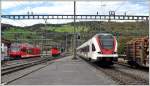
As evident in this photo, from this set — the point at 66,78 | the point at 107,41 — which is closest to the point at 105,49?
the point at 107,41

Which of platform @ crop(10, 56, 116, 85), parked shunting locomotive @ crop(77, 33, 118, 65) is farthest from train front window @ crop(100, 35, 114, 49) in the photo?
platform @ crop(10, 56, 116, 85)

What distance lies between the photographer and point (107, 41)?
3033 centimetres

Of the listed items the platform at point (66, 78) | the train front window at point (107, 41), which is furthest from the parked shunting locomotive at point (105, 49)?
the platform at point (66, 78)

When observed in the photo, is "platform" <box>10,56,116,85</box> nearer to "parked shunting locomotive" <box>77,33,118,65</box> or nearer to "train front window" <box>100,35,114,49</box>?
"parked shunting locomotive" <box>77,33,118,65</box>

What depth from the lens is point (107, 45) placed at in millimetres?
30109

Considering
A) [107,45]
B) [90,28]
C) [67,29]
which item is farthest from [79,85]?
[67,29]

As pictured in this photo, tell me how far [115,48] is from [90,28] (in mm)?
59514

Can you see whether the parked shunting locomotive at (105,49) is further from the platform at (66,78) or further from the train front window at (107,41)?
the platform at (66,78)

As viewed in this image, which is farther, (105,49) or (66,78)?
(105,49)

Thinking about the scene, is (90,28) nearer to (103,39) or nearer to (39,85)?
(103,39)

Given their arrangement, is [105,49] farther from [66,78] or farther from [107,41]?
[66,78]

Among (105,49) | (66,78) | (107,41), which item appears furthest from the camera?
(107,41)

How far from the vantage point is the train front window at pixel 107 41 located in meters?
30.1

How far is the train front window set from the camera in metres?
30.1
